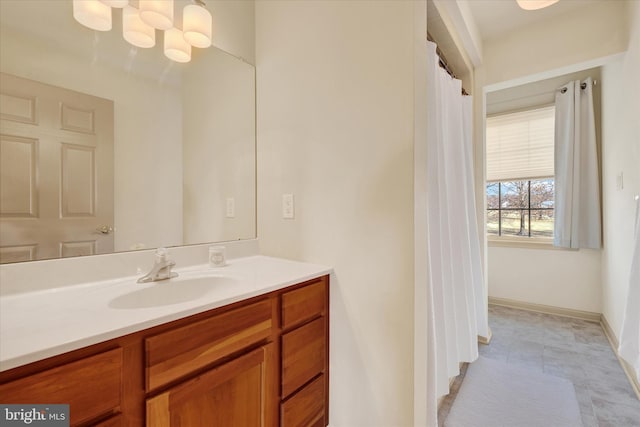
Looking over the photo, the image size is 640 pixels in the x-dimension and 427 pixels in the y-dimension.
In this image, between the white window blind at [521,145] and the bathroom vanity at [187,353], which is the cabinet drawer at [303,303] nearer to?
the bathroom vanity at [187,353]

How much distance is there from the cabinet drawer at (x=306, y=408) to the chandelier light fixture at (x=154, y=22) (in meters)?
1.67

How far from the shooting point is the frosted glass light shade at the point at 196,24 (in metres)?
1.28

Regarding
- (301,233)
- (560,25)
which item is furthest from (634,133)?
(301,233)

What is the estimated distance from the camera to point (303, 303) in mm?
1153

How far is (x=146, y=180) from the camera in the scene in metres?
1.28

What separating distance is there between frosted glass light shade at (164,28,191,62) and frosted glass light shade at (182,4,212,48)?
0.04 metres

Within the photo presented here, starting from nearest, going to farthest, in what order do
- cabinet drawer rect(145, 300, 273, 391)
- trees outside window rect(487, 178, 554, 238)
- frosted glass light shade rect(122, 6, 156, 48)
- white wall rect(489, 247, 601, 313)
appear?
cabinet drawer rect(145, 300, 273, 391)
frosted glass light shade rect(122, 6, 156, 48)
white wall rect(489, 247, 601, 313)
trees outside window rect(487, 178, 554, 238)

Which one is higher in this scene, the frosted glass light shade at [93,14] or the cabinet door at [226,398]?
the frosted glass light shade at [93,14]

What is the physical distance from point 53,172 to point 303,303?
1.06 m

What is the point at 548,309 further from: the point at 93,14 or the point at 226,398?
the point at 93,14

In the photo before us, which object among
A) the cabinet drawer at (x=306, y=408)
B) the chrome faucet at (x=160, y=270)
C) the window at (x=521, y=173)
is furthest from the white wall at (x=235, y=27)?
the window at (x=521, y=173)

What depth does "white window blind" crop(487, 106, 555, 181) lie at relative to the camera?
3076mm

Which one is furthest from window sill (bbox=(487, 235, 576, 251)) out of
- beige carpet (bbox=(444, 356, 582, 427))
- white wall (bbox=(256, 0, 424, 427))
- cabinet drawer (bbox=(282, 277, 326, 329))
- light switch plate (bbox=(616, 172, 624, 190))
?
cabinet drawer (bbox=(282, 277, 326, 329))

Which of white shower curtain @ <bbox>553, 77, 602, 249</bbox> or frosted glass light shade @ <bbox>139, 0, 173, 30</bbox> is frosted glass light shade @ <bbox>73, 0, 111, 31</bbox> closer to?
frosted glass light shade @ <bbox>139, 0, 173, 30</bbox>
